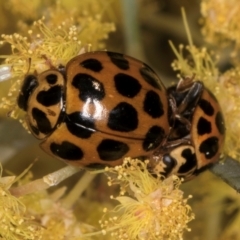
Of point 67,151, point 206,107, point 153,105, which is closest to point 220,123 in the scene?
point 206,107

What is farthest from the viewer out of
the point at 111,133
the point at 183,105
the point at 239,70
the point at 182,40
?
the point at 182,40

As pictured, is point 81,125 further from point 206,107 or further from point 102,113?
point 206,107

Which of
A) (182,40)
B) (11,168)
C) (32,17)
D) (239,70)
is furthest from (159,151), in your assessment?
(182,40)

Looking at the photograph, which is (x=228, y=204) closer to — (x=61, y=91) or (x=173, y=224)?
(x=173, y=224)

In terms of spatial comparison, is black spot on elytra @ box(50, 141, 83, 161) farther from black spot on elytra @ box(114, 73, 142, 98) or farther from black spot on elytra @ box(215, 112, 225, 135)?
black spot on elytra @ box(215, 112, 225, 135)

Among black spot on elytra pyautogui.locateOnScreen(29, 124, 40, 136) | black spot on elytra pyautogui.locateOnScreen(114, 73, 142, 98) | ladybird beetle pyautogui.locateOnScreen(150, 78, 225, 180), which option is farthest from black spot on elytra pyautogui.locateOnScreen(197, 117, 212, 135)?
black spot on elytra pyautogui.locateOnScreen(29, 124, 40, 136)

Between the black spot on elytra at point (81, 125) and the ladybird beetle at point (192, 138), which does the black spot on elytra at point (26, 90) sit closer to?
the black spot on elytra at point (81, 125)
